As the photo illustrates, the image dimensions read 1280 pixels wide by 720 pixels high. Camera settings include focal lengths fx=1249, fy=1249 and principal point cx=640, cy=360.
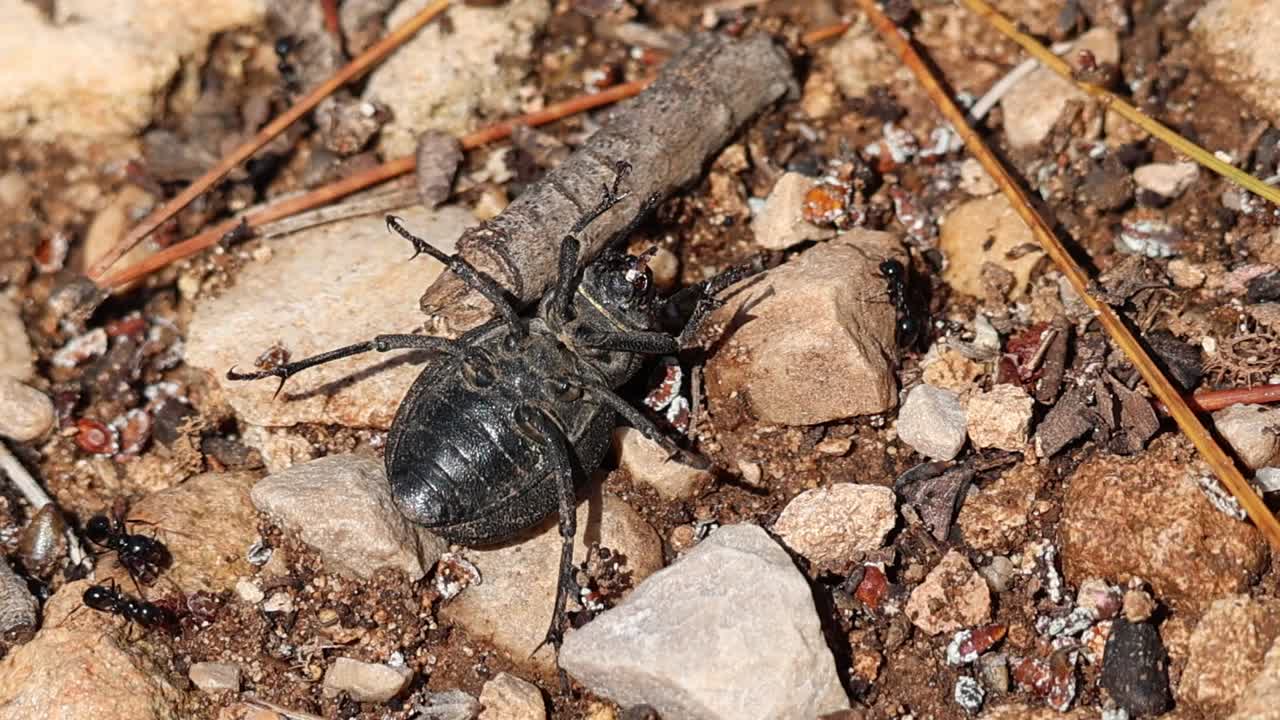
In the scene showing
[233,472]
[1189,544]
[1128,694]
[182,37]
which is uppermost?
[182,37]

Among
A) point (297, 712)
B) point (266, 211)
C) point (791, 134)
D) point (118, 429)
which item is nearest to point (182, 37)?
point (266, 211)

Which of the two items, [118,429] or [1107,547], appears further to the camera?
[118,429]

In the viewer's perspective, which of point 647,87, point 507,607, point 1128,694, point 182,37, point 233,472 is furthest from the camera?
point 182,37

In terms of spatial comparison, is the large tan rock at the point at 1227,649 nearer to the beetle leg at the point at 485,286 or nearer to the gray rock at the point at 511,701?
the gray rock at the point at 511,701

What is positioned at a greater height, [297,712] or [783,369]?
[783,369]

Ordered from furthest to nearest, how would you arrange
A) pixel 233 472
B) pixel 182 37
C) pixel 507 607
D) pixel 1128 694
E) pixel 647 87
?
pixel 182 37, pixel 647 87, pixel 233 472, pixel 507 607, pixel 1128 694

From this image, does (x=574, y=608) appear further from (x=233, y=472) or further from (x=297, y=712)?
(x=233, y=472)
